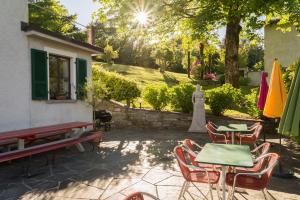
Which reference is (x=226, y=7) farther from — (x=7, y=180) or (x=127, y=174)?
(x=7, y=180)

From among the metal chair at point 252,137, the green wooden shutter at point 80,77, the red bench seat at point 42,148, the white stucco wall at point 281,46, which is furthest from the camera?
the white stucco wall at point 281,46

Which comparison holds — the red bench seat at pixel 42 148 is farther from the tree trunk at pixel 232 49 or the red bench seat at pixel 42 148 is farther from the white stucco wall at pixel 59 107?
the tree trunk at pixel 232 49

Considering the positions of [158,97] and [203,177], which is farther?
[158,97]

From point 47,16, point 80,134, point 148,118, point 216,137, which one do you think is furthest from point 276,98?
point 47,16

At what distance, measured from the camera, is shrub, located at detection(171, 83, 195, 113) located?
44.7 ft

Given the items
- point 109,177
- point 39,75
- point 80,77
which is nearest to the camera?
point 109,177

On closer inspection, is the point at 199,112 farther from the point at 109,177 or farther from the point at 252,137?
the point at 109,177

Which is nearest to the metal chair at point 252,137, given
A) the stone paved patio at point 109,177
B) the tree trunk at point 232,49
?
the stone paved patio at point 109,177

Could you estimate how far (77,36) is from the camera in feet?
101

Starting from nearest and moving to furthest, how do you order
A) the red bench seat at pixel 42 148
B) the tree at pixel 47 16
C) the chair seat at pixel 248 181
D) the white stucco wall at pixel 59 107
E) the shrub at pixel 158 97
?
the chair seat at pixel 248 181 < the red bench seat at pixel 42 148 < the white stucco wall at pixel 59 107 < the shrub at pixel 158 97 < the tree at pixel 47 16

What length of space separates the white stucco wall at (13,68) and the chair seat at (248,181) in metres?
6.45

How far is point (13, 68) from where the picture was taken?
27.2 feet

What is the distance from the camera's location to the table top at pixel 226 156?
13.2ft

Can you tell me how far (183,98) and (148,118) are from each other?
1960 mm
